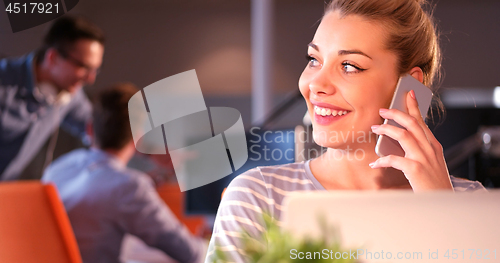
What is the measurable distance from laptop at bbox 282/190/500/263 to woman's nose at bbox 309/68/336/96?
0.64m

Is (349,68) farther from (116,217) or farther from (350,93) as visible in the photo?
(116,217)

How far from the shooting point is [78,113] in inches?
99.3

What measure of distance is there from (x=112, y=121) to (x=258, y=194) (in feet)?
3.45

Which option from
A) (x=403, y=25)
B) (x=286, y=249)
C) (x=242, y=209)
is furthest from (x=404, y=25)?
Result: (x=286, y=249)

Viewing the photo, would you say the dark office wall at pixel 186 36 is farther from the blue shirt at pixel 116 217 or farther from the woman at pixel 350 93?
the woman at pixel 350 93

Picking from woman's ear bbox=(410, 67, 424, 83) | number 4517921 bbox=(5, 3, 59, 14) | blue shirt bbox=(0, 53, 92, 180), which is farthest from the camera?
blue shirt bbox=(0, 53, 92, 180)

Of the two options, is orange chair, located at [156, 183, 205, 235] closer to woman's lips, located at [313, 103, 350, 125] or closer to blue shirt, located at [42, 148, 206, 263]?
blue shirt, located at [42, 148, 206, 263]

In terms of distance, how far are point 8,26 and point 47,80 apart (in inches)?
13.4

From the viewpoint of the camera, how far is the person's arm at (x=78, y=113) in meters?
2.48

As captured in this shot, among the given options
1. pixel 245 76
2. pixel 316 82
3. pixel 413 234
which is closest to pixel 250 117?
pixel 245 76

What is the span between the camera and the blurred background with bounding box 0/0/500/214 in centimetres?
220

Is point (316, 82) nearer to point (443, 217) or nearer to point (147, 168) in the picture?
point (443, 217)

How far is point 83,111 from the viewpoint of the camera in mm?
2531

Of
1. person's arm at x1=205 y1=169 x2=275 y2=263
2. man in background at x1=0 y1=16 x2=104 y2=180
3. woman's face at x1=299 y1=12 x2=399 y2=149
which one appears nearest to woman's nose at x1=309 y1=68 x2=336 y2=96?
woman's face at x1=299 y1=12 x2=399 y2=149
